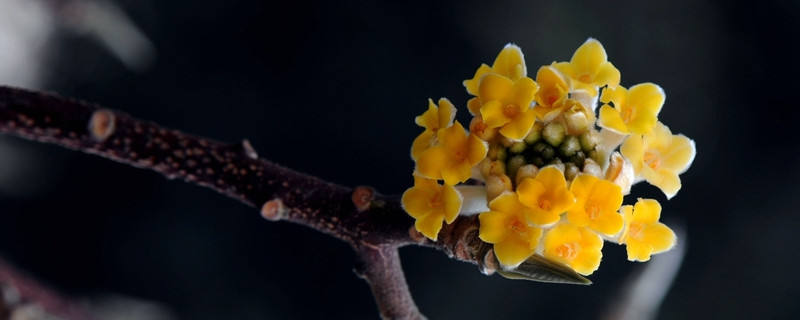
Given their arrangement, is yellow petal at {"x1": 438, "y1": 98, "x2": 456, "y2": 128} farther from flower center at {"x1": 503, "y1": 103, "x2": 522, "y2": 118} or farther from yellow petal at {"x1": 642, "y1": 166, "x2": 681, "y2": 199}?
yellow petal at {"x1": 642, "y1": 166, "x2": 681, "y2": 199}

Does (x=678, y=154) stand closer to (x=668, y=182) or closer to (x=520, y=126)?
(x=668, y=182)

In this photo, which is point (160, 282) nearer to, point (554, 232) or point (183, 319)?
point (183, 319)

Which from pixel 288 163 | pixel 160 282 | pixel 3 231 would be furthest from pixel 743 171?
pixel 3 231

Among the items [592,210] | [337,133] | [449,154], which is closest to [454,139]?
[449,154]

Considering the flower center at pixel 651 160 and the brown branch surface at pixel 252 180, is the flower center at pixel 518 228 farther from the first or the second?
the flower center at pixel 651 160

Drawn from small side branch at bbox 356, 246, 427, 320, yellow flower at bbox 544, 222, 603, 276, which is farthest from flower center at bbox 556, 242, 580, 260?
small side branch at bbox 356, 246, 427, 320

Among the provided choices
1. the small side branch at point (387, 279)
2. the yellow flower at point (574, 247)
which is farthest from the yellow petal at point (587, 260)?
the small side branch at point (387, 279)
